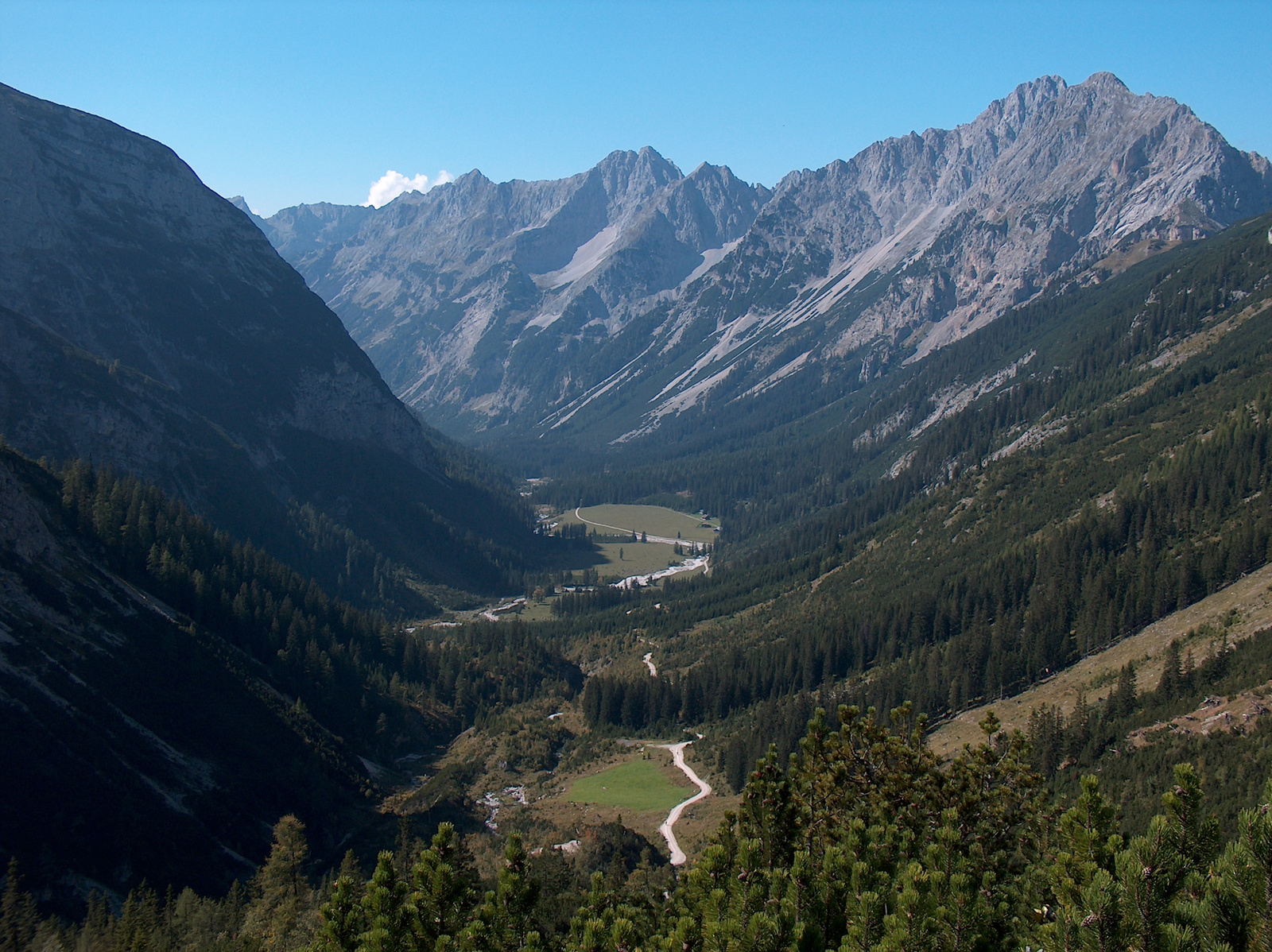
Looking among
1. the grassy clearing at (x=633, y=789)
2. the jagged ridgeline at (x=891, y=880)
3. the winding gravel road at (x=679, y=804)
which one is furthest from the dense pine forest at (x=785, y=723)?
the grassy clearing at (x=633, y=789)

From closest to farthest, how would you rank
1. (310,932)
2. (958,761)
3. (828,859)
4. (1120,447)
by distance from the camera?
(828,859), (958,761), (310,932), (1120,447)

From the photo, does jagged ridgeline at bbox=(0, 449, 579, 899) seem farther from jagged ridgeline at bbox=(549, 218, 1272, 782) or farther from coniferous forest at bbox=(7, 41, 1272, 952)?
jagged ridgeline at bbox=(549, 218, 1272, 782)

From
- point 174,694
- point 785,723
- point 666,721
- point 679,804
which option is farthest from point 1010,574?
point 174,694

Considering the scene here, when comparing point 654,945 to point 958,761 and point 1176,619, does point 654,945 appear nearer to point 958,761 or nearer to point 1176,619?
point 958,761

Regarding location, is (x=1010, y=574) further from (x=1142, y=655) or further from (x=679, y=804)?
(x=679, y=804)

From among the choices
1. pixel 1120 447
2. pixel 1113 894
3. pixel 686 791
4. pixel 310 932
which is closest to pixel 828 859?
pixel 1113 894
